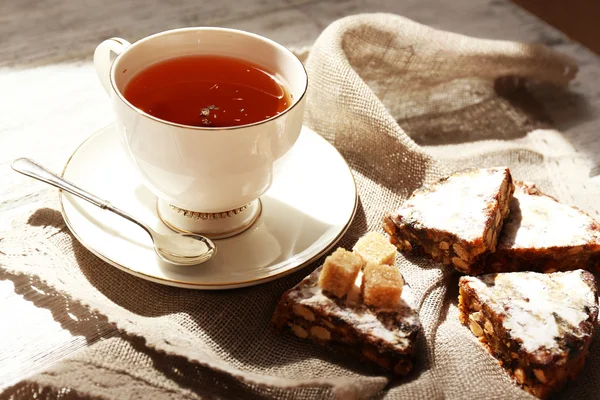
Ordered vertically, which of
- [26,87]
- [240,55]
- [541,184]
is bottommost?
[26,87]

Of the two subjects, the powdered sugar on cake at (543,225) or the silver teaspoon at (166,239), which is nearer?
the silver teaspoon at (166,239)

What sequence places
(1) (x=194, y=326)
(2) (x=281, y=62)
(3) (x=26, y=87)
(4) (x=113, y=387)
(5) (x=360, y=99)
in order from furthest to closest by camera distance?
(3) (x=26, y=87) < (5) (x=360, y=99) < (2) (x=281, y=62) < (1) (x=194, y=326) < (4) (x=113, y=387)

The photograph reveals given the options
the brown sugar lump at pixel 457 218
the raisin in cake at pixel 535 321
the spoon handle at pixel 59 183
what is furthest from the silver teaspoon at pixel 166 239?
the raisin in cake at pixel 535 321

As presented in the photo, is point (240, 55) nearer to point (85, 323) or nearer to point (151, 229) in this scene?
point (151, 229)

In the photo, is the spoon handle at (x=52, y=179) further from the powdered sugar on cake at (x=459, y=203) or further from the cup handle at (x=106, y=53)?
the powdered sugar on cake at (x=459, y=203)

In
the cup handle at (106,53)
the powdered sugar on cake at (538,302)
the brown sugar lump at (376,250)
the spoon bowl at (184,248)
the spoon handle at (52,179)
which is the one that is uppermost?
the cup handle at (106,53)

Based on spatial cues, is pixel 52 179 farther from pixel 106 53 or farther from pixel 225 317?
pixel 225 317

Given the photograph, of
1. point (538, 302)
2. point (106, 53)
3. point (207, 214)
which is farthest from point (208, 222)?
point (538, 302)

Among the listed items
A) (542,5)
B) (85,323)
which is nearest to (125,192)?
(85,323)
